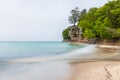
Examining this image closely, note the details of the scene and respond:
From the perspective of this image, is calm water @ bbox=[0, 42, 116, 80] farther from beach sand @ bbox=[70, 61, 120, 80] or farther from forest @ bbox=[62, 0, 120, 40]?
forest @ bbox=[62, 0, 120, 40]

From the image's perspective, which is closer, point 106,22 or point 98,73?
point 98,73

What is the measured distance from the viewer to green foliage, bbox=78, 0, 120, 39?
53525mm

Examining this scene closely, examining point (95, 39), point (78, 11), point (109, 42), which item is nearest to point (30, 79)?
point (109, 42)

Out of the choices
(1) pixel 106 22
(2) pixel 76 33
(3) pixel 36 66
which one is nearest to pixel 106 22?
(1) pixel 106 22

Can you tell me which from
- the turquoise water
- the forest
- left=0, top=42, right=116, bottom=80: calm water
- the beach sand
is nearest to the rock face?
the forest

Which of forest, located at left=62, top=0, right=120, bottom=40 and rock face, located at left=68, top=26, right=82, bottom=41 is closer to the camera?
forest, located at left=62, top=0, right=120, bottom=40

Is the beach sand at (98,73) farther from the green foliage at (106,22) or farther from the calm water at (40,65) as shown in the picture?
the green foliage at (106,22)

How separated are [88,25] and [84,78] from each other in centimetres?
6444

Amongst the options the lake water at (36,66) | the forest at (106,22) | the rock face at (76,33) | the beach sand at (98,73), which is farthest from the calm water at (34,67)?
the rock face at (76,33)

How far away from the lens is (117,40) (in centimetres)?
5228

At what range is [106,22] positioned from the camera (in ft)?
190

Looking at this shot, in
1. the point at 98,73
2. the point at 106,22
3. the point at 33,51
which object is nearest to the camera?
the point at 98,73

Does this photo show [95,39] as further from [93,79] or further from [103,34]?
[93,79]

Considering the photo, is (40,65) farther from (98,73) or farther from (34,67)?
(98,73)
